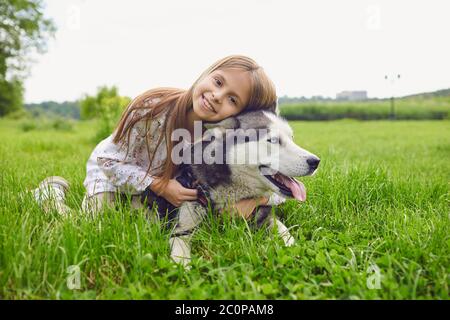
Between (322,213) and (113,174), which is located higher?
(113,174)

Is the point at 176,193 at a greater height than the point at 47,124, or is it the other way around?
the point at 47,124

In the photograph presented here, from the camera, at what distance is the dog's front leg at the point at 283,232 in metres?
2.30

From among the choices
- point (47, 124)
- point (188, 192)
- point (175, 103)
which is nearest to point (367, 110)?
point (47, 124)

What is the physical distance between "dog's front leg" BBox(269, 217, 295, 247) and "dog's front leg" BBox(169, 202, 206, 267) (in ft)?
1.41

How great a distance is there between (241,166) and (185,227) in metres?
0.51

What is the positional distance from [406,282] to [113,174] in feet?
5.82

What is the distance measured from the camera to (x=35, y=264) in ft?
6.15

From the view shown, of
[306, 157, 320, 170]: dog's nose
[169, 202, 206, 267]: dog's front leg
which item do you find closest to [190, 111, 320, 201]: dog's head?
[306, 157, 320, 170]: dog's nose

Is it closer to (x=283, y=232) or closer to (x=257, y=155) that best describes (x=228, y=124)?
(x=257, y=155)

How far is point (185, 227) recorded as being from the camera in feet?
7.78

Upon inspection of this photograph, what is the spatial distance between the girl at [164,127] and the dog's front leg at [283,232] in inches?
6.0

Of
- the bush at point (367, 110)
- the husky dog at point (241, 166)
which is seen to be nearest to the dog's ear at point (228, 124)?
the husky dog at point (241, 166)
